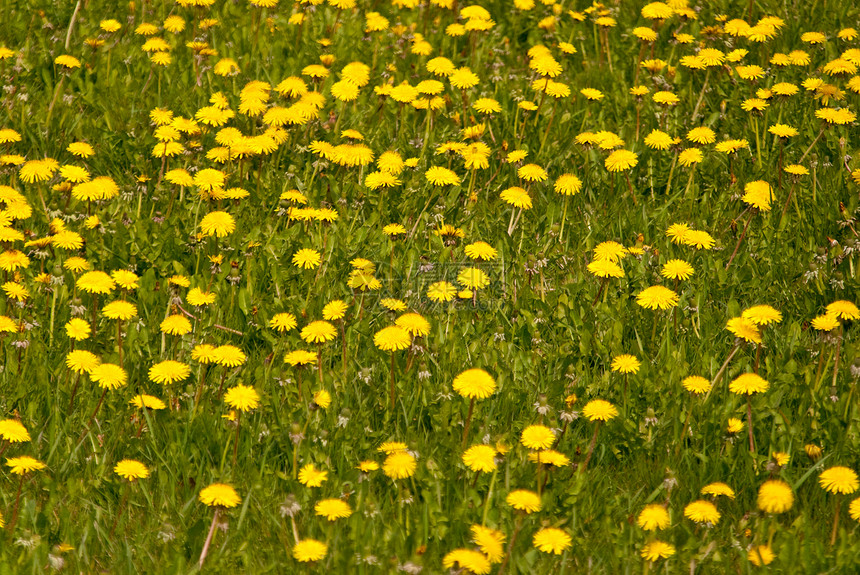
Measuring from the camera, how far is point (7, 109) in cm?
437

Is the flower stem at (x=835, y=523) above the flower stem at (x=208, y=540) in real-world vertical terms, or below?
below

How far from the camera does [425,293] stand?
3.53 meters

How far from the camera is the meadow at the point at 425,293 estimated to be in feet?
8.40

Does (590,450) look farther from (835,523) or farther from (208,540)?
(208,540)

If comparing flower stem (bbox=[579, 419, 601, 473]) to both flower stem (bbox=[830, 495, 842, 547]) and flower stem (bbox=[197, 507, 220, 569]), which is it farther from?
flower stem (bbox=[197, 507, 220, 569])

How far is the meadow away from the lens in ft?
8.40

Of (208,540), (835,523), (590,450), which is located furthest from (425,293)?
(835,523)

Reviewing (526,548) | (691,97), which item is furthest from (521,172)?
(526,548)

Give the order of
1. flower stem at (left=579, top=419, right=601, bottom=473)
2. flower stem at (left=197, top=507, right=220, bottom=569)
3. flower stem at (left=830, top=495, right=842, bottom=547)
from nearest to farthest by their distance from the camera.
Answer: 1. flower stem at (left=197, top=507, right=220, bottom=569)
2. flower stem at (left=830, top=495, right=842, bottom=547)
3. flower stem at (left=579, top=419, right=601, bottom=473)

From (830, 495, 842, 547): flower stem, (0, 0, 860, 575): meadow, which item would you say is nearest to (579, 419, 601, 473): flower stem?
(0, 0, 860, 575): meadow

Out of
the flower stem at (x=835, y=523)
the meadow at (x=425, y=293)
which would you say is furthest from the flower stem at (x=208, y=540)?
the flower stem at (x=835, y=523)

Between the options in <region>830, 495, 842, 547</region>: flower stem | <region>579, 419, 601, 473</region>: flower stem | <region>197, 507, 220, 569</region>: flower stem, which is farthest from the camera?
<region>579, 419, 601, 473</region>: flower stem

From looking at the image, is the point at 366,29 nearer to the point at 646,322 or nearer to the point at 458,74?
the point at 458,74

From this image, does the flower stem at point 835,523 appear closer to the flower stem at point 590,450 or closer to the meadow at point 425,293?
the meadow at point 425,293
